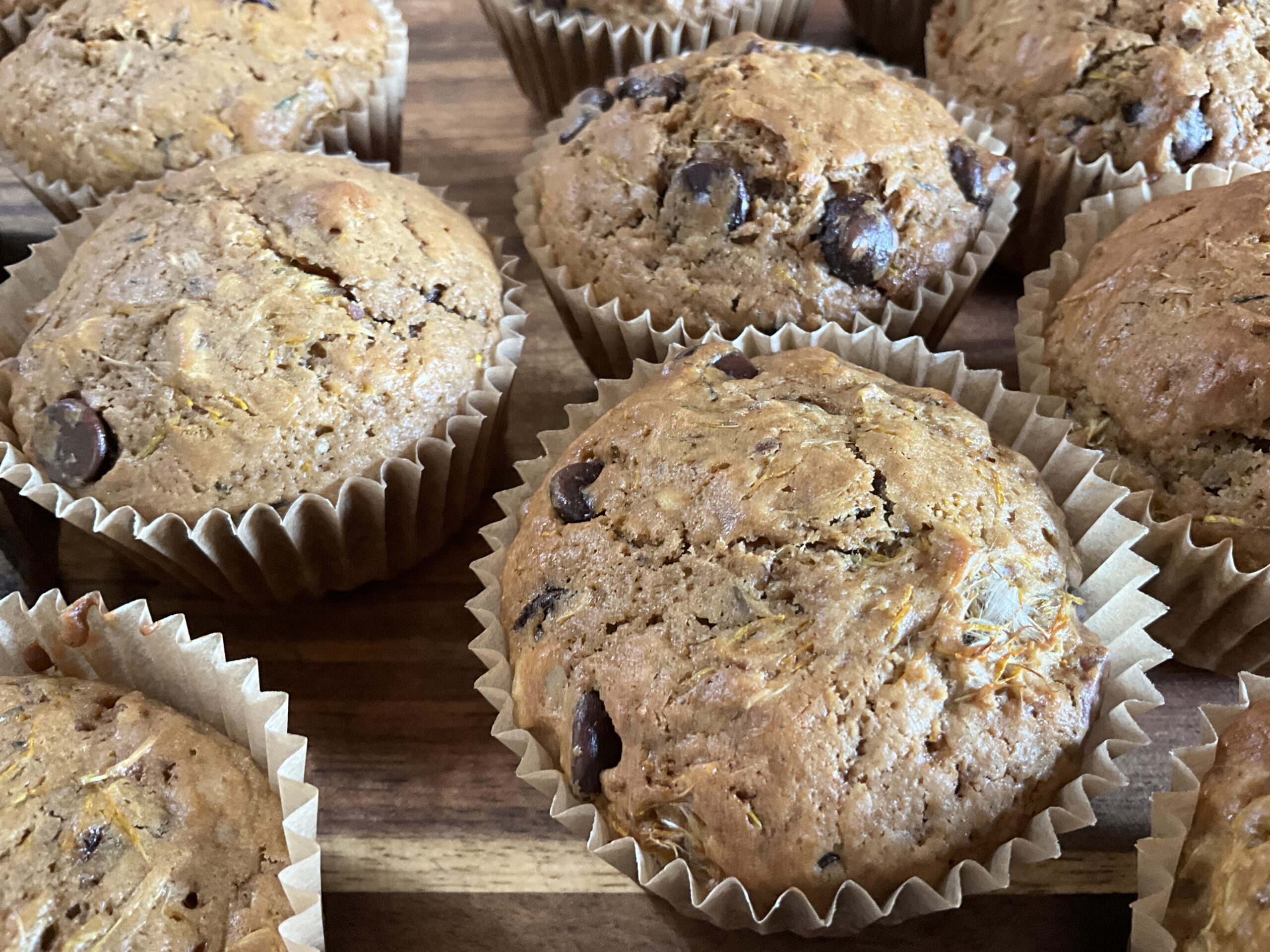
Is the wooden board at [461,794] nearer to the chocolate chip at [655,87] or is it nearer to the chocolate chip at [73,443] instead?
the chocolate chip at [73,443]

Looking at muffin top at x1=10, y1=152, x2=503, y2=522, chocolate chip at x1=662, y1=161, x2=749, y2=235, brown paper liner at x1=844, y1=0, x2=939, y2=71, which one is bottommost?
muffin top at x1=10, y1=152, x2=503, y2=522

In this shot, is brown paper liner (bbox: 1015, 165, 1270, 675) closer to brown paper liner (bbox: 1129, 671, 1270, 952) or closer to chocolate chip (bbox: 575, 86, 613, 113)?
brown paper liner (bbox: 1129, 671, 1270, 952)

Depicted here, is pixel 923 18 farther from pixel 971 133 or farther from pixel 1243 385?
pixel 1243 385

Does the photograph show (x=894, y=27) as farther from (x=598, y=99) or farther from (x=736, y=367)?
(x=736, y=367)

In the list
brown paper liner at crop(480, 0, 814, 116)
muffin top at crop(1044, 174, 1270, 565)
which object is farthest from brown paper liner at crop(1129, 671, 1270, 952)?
brown paper liner at crop(480, 0, 814, 116)

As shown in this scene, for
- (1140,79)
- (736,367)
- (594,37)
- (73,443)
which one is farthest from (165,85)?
(1140,79)

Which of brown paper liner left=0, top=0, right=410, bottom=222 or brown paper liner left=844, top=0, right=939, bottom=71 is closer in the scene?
brown paper liner left=0, top=0, right=410, bottom=222
